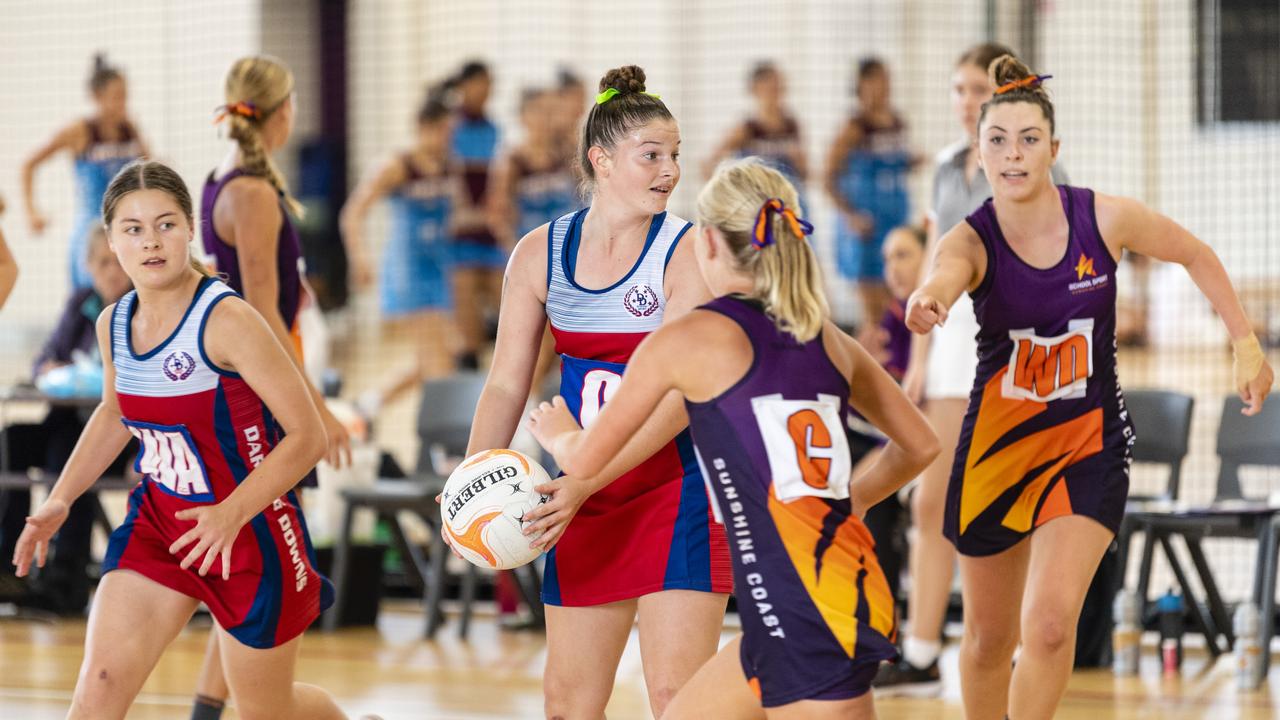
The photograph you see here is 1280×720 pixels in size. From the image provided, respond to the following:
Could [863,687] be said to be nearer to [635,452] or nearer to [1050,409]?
[635,452]

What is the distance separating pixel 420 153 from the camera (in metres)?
10.1

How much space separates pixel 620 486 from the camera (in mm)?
3189

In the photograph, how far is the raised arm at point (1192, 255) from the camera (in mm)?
3682

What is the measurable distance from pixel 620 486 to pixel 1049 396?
1.13m

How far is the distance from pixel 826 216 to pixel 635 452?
11.7 metres

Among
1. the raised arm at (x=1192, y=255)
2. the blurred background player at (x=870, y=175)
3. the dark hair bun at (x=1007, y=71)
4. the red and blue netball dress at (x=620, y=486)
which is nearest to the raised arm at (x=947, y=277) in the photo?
the raised arm at (x=1192, y=255)

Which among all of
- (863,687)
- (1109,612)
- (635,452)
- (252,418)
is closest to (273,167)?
(252,418)

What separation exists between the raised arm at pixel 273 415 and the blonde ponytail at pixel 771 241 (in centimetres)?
110

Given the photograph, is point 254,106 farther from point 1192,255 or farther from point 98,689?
point 1192,255

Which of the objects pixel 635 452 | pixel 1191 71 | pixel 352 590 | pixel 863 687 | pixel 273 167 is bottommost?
pixel 352 590

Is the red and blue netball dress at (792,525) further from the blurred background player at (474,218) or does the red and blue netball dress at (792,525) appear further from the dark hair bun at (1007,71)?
the blurred background player at (474,218)

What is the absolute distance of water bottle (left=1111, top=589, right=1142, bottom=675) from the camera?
5742 mm

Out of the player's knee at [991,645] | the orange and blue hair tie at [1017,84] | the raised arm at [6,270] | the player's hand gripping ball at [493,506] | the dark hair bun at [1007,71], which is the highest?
the dark hair bun at [1007,71]

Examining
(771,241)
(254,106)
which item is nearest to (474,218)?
(254,106)
